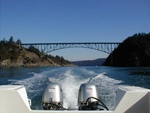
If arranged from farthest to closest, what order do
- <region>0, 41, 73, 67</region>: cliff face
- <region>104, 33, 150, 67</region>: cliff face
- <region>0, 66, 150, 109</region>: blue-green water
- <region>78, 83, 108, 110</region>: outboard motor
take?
<region>0, 41, 73, 67</region>: cliff face
<region>104, 33, 150, 67</region>: cliff face
<region>0, 66, 150, 109</region>: blue-green water
<region>78, 83, 108, 110</region>: outboard motor

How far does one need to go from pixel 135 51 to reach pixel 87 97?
3023 inches

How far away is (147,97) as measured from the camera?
8.55 ft

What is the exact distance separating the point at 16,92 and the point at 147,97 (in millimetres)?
1178

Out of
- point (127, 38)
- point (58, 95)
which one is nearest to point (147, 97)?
point (58, 95)

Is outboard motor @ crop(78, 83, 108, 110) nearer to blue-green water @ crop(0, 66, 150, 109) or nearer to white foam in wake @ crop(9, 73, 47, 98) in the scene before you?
blue-green water @ crop(0, 66, 150, 109)

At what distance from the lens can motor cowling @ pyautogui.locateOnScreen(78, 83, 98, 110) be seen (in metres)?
3.13

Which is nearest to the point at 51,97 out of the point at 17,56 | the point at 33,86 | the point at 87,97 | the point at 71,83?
the point at 87,97

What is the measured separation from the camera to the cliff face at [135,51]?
76812 millimetres

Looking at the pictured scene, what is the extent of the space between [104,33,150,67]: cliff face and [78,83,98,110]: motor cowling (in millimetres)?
74677

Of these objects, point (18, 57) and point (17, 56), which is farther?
point (18, 57)

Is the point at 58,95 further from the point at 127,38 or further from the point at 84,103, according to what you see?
the point at 127,38

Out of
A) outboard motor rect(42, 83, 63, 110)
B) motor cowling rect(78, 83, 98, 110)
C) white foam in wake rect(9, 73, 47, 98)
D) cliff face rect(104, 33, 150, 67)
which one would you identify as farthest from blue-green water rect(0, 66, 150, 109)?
cliff face rect(104, 33, 150, 67)

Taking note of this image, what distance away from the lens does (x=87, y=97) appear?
328cm

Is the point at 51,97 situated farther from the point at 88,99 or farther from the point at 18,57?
the point at 18,57
